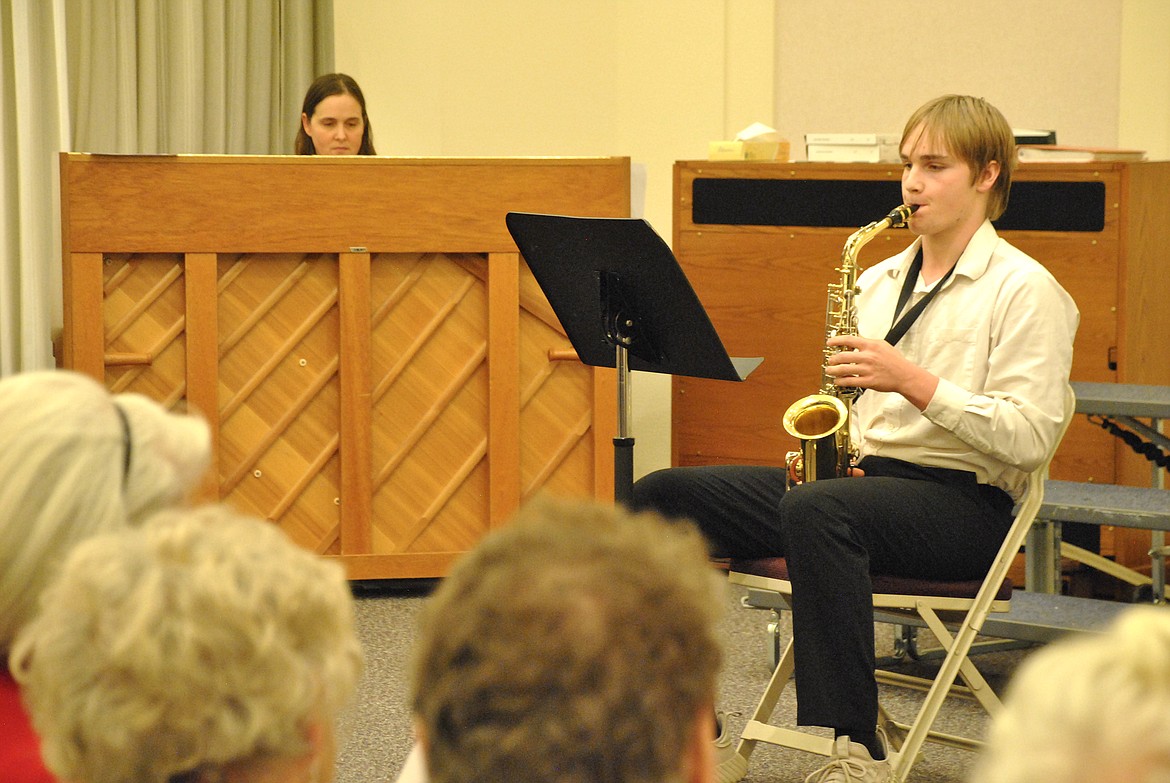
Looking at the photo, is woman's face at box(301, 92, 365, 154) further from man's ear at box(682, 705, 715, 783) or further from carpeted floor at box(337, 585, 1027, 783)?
man's ear at box(682, 705, 715, 783)

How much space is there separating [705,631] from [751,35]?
483 cm

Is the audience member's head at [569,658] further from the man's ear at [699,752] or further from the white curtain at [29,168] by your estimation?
the white curtain at [29,168]

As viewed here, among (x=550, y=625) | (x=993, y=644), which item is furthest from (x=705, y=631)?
(x=993, y=644)

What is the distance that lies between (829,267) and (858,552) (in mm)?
1766

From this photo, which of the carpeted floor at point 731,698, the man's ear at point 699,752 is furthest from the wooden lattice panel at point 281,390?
the man's ear at point 699,752

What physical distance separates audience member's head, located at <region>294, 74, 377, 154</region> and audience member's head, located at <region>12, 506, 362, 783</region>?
3518 mm

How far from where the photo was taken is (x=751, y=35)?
17.6 ft

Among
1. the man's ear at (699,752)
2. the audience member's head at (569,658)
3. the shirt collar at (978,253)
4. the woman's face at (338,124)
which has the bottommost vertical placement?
the man's ear at (699,752)

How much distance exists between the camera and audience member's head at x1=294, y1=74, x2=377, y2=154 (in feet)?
14.1

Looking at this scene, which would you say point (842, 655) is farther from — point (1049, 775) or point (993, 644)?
point (1049, 775)

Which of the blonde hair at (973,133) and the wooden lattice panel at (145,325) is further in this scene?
the wooden lattice panel at (145,325)

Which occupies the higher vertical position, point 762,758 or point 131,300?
point 131,300

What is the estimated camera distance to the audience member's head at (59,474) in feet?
3.31

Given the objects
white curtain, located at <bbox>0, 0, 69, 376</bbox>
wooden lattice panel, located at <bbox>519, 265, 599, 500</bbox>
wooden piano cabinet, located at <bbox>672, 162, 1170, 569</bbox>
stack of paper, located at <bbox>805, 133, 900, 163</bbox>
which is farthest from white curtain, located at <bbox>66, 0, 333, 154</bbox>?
stack of paper, located at <bbox>805, 133, 900, 163</bbox>
